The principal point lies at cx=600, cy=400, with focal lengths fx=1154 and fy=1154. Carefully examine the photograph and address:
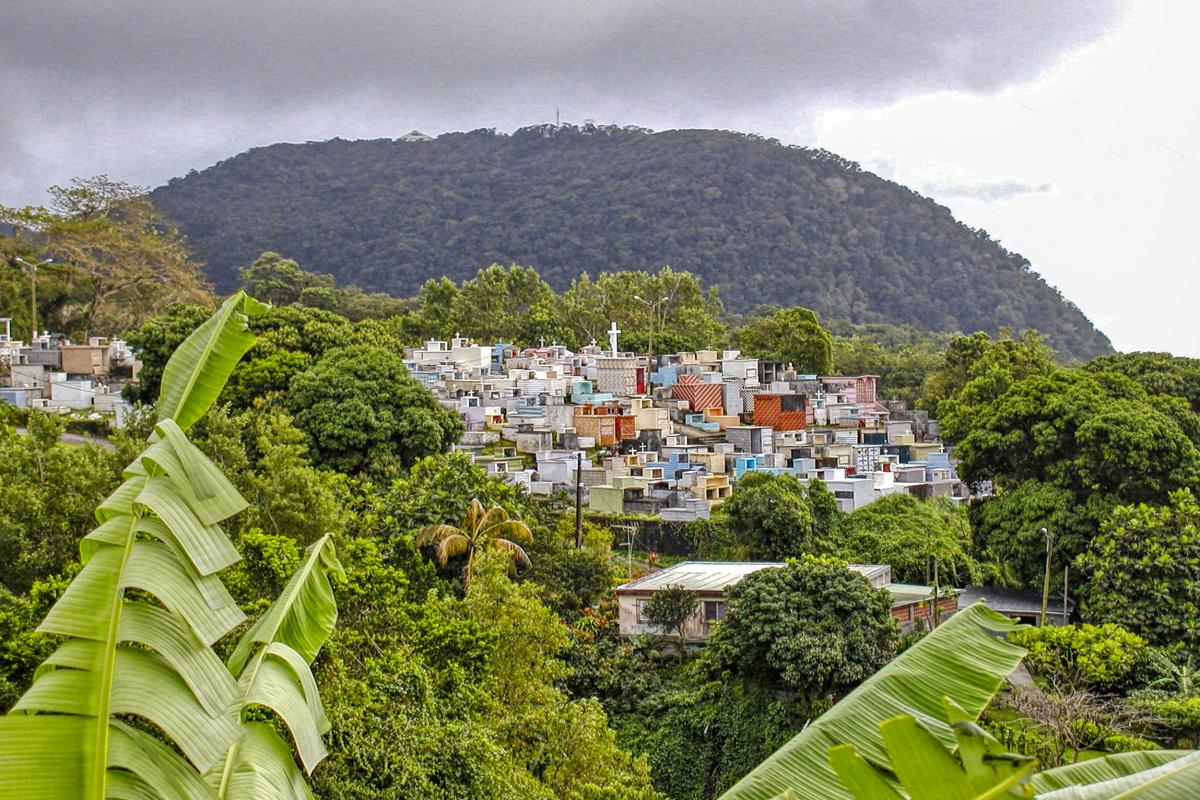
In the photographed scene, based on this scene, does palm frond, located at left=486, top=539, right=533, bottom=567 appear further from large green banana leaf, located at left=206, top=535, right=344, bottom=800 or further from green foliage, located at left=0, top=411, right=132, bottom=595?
large green banana leaf, located at left=206, top=535, right=344, bottom=800

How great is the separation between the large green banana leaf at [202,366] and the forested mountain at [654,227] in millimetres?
78938

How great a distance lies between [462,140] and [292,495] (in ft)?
366

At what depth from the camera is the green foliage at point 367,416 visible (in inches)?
826

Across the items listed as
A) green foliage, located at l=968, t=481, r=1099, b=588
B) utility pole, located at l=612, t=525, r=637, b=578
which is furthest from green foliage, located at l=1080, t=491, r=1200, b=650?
utility pole, located at l=612, t=525, r=637, b=578

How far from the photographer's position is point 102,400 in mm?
27656

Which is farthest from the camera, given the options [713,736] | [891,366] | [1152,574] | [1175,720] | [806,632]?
[891,366]

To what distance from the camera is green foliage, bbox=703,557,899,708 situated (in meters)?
13.7

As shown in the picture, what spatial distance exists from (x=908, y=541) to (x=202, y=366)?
1906 centimetres

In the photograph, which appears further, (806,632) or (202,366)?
(806,632)

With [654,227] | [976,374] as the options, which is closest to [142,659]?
[976,374]

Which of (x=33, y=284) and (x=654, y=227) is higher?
(x=654, y=227)

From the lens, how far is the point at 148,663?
9.73 ft

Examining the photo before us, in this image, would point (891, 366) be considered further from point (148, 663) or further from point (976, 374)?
point (148, 663)

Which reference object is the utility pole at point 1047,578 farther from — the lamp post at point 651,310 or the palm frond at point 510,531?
the lamp post at point 651,310
